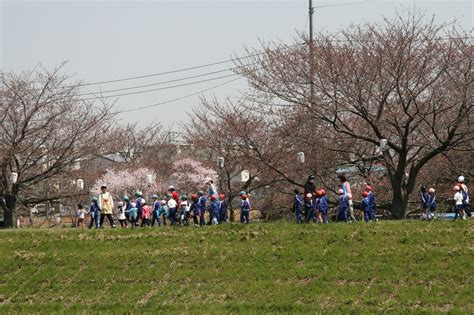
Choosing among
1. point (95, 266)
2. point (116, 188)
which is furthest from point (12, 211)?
point (95, 266)

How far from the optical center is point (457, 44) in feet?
90.4

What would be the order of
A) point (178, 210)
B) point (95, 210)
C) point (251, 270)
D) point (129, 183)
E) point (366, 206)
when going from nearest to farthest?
point (251, 270)
point (366, 206)
point (178, 210)
point (95, 210)
point (129, 183)

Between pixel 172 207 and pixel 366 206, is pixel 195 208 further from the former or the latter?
pixel 366 206

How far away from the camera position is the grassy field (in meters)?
16.9

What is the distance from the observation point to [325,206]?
2270 cm

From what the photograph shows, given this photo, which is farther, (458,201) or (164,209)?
(164,209)

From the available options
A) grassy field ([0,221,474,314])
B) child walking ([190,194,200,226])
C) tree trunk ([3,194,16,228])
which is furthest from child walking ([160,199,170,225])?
tree trunk ([3,194,16,228])

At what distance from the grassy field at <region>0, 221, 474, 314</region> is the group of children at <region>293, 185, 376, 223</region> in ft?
4.61

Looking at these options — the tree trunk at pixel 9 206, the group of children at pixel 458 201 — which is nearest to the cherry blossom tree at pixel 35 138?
the tree trunk at pixel 9 206

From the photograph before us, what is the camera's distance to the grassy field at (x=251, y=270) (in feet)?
55.5

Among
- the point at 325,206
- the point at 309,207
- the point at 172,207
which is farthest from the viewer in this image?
the point at 172,207

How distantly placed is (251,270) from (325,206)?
469 centimetres

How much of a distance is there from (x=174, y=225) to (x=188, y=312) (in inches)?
310

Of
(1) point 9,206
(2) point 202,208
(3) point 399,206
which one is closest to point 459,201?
(3) point 399,206
